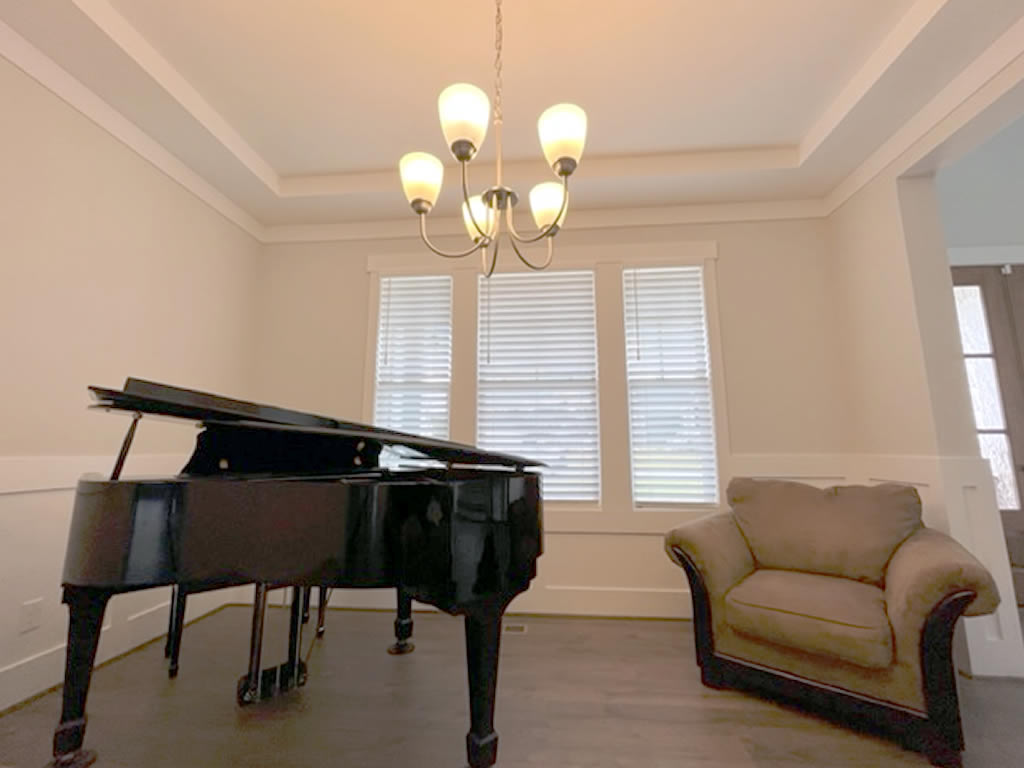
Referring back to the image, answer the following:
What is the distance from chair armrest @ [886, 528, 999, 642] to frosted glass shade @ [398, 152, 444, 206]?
2206 mm

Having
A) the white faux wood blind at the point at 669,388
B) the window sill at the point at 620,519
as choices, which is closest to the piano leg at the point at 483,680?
the window sill at the point at 620,519

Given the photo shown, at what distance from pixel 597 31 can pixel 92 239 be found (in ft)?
8.31

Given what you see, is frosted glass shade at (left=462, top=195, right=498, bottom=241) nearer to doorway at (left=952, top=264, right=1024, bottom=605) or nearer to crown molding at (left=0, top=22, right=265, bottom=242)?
crown molding at (left=0, top=22, right=265, bottom=242)

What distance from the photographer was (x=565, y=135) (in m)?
1.50

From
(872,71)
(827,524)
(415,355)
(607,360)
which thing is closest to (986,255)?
(872,71)

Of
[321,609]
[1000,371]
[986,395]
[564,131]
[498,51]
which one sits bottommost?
[321,609]

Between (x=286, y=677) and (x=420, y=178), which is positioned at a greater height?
(x=420, y=178)

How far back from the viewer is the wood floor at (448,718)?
153 centimetres

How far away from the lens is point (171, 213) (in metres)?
2.65

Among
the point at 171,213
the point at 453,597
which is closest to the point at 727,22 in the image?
the point at 453,597

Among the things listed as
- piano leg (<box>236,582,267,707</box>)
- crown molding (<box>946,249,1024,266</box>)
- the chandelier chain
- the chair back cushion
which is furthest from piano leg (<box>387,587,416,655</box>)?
crown molding (<box>946,249,1024,266</box>)

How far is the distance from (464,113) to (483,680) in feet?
5.94

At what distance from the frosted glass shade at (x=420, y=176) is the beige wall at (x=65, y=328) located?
64.8 inches

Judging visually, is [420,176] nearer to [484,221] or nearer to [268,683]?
[484,221]
